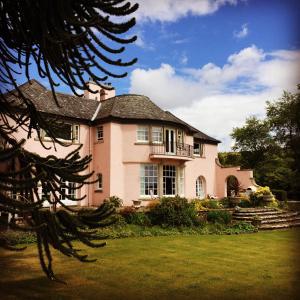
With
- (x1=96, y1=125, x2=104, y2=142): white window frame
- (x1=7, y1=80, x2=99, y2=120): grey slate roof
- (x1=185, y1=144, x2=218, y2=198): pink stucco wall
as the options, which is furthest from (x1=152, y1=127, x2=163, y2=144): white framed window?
(x1=7, y1=80, x2=99, y2=120): grey slate roof

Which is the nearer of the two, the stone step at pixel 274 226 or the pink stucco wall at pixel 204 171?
the stone step at pixel 274 226

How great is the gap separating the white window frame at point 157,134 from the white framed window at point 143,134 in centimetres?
41

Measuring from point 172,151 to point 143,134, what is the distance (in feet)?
8.90

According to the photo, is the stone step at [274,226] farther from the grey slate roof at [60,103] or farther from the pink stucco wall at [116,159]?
the grey slate roof at [60,103]

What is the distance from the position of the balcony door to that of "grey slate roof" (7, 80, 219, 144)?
2.59 feet

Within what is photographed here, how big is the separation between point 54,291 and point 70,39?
16.8 feet

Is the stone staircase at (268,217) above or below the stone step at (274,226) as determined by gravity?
above

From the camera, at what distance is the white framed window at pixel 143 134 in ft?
83.9

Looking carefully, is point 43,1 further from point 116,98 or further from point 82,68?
point 116,98

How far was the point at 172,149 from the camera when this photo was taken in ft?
88.5

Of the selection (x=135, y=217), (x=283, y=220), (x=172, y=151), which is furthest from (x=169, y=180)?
(x=283, y=220)

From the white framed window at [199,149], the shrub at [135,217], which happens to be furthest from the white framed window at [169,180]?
the shrub at [135,217]

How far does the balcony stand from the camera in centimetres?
2546

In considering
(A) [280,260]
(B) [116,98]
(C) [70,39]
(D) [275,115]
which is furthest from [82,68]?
(D) [275,115]
